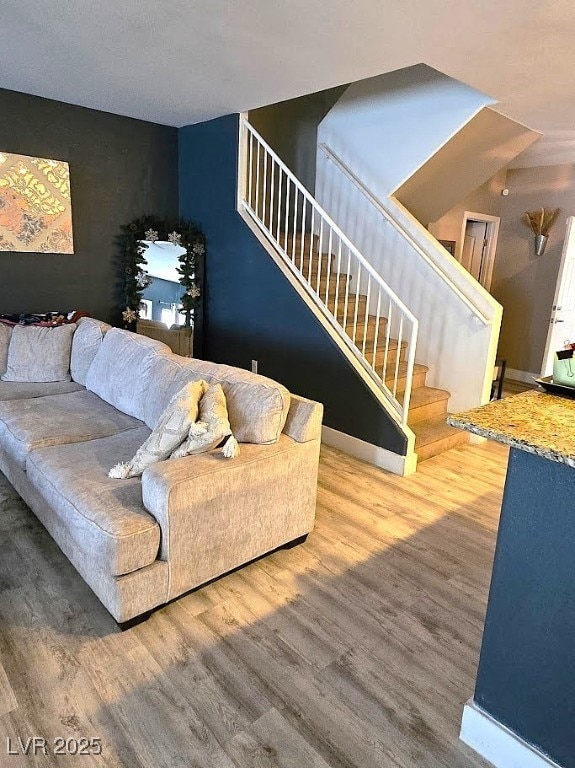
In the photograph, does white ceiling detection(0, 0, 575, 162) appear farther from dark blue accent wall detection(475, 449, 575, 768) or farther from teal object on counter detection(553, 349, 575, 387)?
dark blue accent wall detection(475, 449, 575, 768)

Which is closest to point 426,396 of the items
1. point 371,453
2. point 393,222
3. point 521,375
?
point 371,453

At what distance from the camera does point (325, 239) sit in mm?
4996

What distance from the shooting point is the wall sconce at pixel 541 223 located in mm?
5684

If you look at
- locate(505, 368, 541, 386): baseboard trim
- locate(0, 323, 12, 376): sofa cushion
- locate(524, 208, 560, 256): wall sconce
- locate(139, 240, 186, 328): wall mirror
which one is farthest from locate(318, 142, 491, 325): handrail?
locate(0, 323, 12, 376): sofa cushion

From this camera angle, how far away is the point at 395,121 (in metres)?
4.16

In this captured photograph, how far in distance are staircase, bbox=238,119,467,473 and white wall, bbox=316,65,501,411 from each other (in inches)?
8.0

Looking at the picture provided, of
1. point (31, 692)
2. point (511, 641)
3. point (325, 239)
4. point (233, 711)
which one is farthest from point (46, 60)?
point (511, 641)

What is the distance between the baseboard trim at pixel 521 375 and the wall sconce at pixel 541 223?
1429 mm

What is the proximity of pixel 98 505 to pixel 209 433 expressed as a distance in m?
0.51

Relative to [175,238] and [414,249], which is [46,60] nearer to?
[175,238]

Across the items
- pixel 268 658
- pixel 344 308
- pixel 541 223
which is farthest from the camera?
pixel 541 223

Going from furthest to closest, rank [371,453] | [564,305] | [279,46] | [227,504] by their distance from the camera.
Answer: [564,305] → [371,453] → [279,46] → [227,504]

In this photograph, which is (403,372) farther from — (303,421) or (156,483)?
(156,483)

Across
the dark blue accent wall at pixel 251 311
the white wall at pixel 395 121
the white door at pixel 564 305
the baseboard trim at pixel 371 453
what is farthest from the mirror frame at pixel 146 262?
the white door at pixel 564 305
